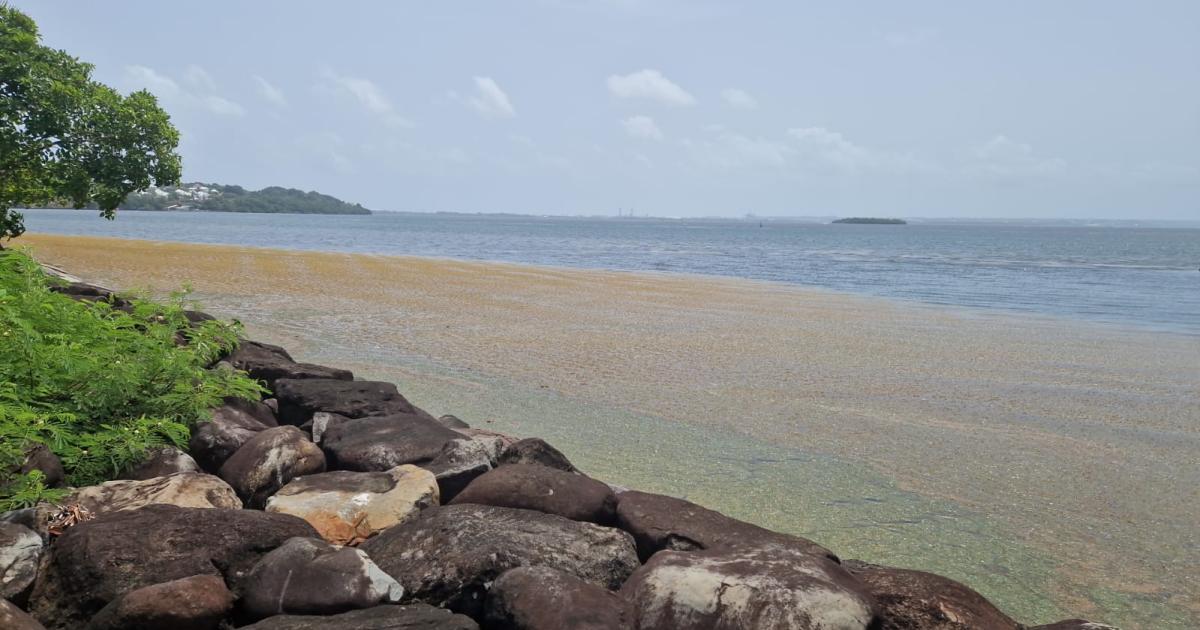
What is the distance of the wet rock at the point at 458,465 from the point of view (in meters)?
5.82

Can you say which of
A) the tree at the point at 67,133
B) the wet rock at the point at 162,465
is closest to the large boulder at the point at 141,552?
the wet rock at the point at 162,465

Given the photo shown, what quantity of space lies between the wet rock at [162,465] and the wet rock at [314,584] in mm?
1532

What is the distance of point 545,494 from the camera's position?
5348 mm

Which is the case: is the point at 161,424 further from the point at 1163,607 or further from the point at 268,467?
the point at 1163,607

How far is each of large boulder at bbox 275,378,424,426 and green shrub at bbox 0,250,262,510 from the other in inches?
18.4

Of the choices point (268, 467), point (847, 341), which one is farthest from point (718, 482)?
point (847, 341)

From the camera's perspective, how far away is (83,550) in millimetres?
4316

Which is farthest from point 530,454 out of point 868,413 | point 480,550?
point 868,413

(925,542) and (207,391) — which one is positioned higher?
(207,391)

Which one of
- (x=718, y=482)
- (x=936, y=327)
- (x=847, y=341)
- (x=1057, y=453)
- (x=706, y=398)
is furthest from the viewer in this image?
(x=936, y=327)

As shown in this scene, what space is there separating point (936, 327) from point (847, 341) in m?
4.06

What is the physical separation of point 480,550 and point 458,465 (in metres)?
1.46

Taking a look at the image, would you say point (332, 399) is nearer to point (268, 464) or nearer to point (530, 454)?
point (268, 464)

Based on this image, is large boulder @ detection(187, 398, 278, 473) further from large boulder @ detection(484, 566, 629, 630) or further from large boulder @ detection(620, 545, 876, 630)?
large boulder @ detection(620, 545, 876, 630)
